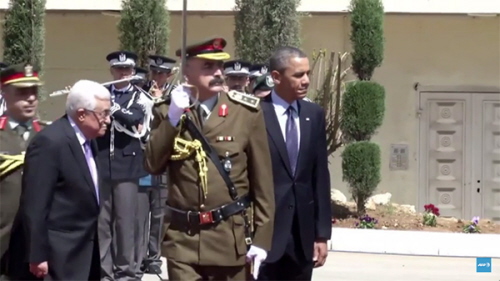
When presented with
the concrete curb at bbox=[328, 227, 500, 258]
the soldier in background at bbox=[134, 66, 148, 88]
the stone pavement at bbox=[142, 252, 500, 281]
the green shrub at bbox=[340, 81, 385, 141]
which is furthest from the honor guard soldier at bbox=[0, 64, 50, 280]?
the green shrub at bbox=[340, 81, 385, 141]

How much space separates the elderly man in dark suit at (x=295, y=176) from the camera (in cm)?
634

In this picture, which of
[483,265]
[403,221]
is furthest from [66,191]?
[403,221]

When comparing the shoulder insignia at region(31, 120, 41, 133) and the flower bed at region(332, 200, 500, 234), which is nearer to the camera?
the shoulder insignia at region(31, 120, 41, 133)

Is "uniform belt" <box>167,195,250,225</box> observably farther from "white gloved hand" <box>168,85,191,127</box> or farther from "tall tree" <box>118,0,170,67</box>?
"tall tree" <box>118,0,170,67</box>

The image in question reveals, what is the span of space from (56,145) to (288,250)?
158 centimetres

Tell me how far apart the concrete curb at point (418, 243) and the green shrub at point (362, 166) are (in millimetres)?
1615

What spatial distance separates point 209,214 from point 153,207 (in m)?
4.79

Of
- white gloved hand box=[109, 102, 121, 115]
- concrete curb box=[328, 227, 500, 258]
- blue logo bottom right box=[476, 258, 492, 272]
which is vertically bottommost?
blue logo bottom right box=[476, 258, 492, 272]

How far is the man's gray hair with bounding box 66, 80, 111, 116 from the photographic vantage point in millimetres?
5938

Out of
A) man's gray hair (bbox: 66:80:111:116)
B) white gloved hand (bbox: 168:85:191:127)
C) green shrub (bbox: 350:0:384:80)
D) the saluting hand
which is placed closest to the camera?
white gloved hand (bbox: 168:85:191:127)

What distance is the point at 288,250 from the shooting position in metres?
6.34

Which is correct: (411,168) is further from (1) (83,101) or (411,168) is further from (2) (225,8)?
(1) (83,101)

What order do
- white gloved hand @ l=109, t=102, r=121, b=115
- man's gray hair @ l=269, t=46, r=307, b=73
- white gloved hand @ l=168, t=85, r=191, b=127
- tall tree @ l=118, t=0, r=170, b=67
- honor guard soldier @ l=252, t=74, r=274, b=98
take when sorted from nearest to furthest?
white gloved hand @ l=168, t=85, r=191, b=127 < man's gray hair @ l=269, t=46, r=307, b=73 < honor guard soldier @ l=252, t=74, r=274, b=98 < white gloved hand @ l=109, t=102, r=121, b=115 < tall tree @ l=118, t=0, r=170, b=67

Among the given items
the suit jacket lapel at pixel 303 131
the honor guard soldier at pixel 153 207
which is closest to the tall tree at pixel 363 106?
the honor guard soldier at pixel 153 207
